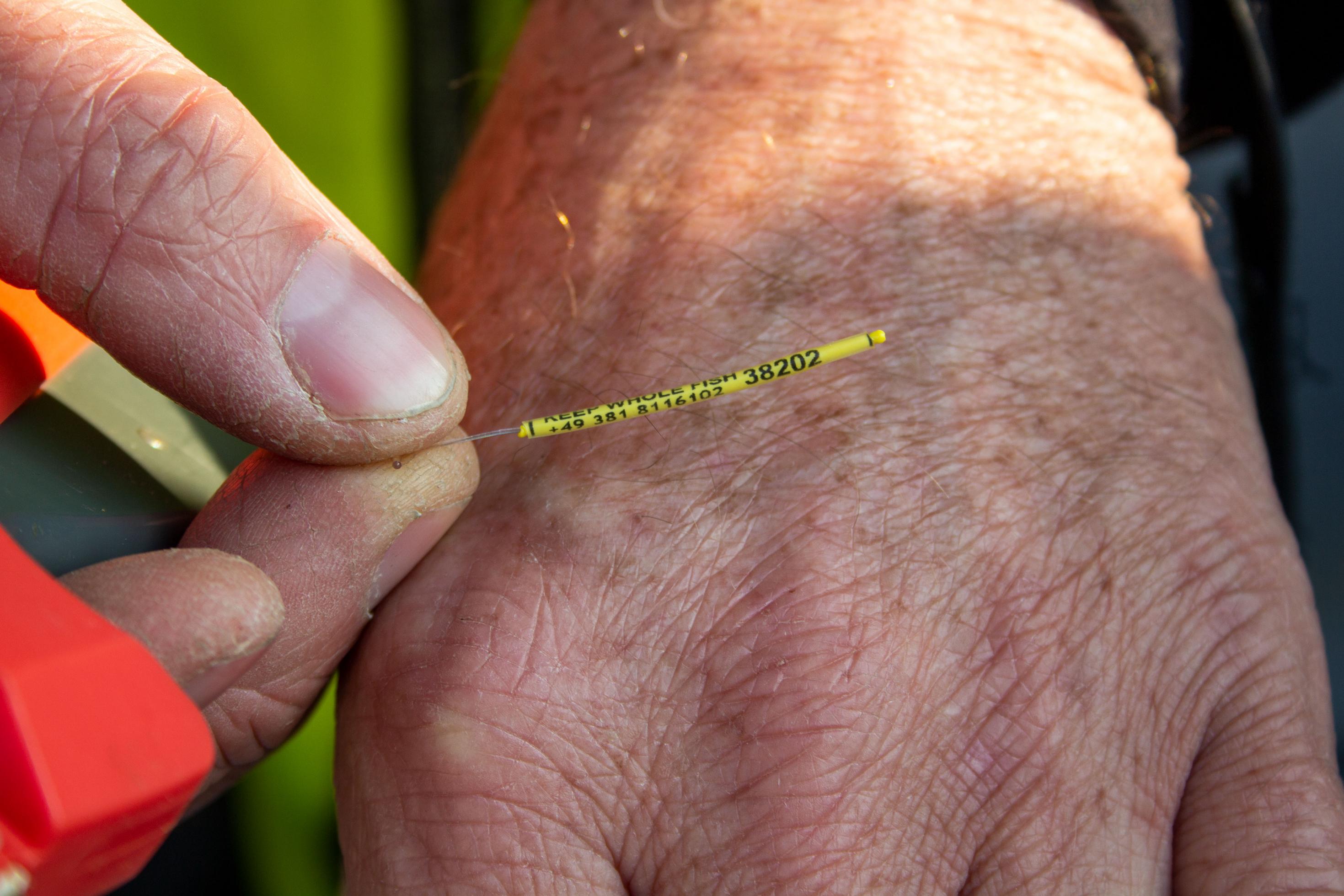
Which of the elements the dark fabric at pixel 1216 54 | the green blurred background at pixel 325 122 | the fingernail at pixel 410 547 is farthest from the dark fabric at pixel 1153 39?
the fingernail at pixel 410 547

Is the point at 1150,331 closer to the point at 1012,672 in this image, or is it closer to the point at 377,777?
the point at 1012,672

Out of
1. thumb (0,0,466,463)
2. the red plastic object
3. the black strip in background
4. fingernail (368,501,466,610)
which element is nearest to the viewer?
the red plastic object

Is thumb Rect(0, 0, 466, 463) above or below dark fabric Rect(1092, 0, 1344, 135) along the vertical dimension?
above

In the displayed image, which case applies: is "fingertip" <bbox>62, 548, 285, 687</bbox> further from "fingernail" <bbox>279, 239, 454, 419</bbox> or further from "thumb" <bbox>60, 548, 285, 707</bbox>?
"fingernail" <bbox>279, 239, 454, 419</bbox>

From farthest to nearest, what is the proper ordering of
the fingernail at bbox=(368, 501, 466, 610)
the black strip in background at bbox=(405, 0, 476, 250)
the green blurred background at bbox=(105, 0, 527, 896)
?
the black strip in background at bbox=(405, 0, 476, 250), the green blurred background at bbox=(105, 0, 527, 896), the fingernail at bbox=(368, 501, 466, 610)

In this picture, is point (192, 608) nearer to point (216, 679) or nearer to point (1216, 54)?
point (216, 679)

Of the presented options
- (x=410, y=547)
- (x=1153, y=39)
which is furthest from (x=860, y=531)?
(x=1153, y=39)

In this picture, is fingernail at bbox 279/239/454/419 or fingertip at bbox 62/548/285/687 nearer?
fingertip at bbox 62/548/285/687

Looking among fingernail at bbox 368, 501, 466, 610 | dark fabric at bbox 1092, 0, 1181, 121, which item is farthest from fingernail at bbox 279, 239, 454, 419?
dark fabric at bbox 1092, 0, 1181, 121
